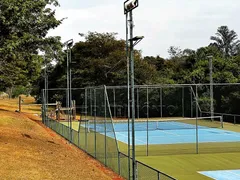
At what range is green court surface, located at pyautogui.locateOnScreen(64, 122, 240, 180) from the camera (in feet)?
49.7

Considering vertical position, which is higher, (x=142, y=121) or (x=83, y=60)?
(x=83, y=60)

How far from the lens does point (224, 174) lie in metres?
14.5

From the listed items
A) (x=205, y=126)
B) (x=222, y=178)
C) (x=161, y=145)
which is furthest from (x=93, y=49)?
(x=222, y=178)

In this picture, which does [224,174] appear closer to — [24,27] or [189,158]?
[189,158]

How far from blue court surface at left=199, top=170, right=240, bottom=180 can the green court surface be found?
33cm

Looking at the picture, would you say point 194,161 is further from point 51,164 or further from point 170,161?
point 51,164

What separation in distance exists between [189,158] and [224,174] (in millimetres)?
3432

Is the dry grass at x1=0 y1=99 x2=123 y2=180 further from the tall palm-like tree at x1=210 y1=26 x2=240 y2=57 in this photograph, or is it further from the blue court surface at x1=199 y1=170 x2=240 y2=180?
the tall palm-like tree at x1=210 y1=26 x2=240 y2=57

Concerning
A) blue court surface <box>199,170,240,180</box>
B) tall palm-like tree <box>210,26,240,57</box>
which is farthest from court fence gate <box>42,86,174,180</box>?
tall palm-like tree <box>210,26,240,57</box>

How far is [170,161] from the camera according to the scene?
56.4ft

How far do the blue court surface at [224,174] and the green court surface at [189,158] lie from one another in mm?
331

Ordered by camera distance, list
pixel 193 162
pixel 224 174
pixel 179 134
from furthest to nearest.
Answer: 1. pixel 179 134
2. pixel 193 162
3. pixel 224 174

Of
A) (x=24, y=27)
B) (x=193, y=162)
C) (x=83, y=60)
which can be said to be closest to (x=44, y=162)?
(x=24, y=27)

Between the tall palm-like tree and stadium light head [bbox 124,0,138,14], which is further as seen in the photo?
the tall palm-like tree
